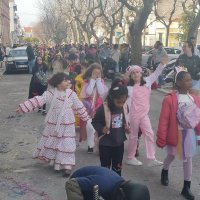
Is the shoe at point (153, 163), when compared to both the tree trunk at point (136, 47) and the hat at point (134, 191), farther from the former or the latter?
the tree trunk at point (136, 47)

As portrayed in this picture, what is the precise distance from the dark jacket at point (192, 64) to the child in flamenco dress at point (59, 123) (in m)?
4.27

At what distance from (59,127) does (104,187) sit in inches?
123

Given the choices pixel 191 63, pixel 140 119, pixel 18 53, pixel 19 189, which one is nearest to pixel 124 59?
pixel 18 53

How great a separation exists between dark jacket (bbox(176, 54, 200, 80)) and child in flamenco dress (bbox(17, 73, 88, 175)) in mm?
4273

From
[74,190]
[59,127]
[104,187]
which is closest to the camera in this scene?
[104,187]

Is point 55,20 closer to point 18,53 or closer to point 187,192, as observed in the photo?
point 18,53

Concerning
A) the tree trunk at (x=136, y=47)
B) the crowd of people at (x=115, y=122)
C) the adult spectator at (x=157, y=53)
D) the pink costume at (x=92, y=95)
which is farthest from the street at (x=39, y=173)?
the tree trunk at (x=136, y=47)

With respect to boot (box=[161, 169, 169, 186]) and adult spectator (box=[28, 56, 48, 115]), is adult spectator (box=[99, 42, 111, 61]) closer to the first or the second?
adult spectator (box=[28, 56, 48, 115])

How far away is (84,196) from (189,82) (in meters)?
2.47

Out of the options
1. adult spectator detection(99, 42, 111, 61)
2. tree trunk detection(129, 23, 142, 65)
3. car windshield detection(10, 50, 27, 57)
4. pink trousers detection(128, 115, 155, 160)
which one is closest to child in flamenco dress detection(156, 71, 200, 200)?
pink trousers detection(128, 115, 155, 160)

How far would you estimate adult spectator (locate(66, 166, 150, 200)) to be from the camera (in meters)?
2.96

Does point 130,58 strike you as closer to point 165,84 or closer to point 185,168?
point 165,84

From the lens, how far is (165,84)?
739 inches

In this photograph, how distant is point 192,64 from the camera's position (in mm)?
9984
